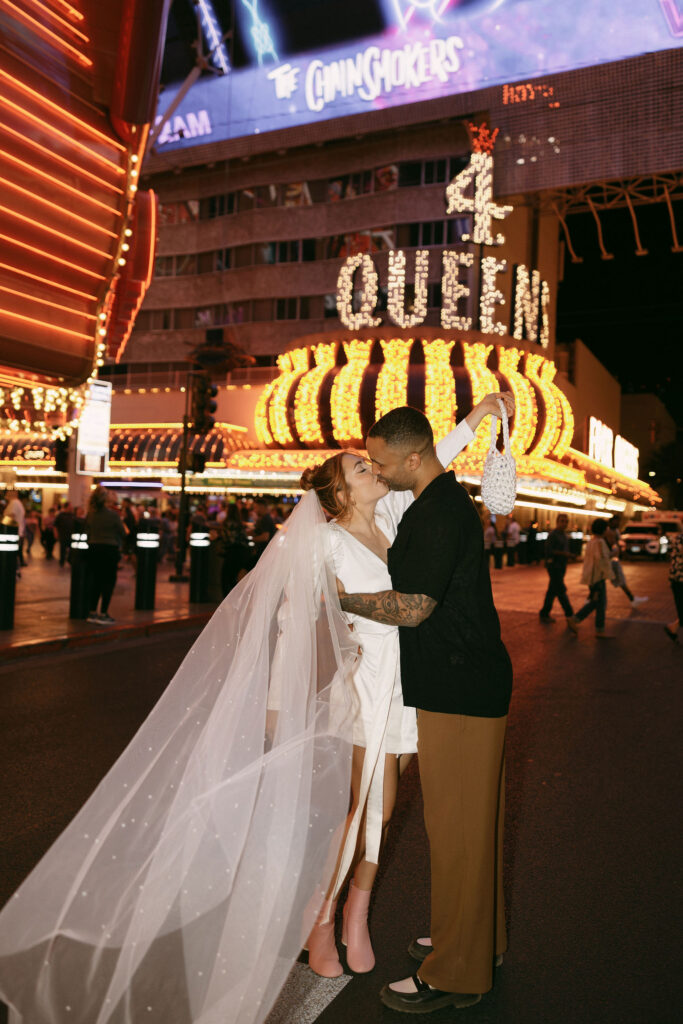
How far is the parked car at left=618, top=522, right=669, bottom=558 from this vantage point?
130ft

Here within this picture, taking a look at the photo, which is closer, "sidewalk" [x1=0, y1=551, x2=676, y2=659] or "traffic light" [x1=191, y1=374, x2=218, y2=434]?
"sidewalk" [x1=0, y1=551, x2=676, y2=659]

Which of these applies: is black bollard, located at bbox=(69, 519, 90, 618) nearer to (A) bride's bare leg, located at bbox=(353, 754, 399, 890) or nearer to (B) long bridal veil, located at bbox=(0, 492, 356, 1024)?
(B) long bridal veil, located at bbox=(0, 492, 356, 1024)

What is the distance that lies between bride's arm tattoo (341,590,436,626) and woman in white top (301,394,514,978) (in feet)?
0.79

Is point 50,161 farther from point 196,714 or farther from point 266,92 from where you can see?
point 266,92

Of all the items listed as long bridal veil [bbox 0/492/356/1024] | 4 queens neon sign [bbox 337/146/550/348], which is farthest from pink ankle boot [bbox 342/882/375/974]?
4 queens neon sign [bbox 337/146/550/348]

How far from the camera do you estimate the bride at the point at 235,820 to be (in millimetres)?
2693

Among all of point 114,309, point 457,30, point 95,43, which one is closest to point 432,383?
point 457,30

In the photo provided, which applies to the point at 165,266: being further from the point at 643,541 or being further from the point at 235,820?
the point at 235,820

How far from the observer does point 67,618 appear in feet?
40.4

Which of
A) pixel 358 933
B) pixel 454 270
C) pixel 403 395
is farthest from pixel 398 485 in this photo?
pixel 454 270

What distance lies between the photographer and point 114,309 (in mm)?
15438

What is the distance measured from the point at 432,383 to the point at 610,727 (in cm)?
2521

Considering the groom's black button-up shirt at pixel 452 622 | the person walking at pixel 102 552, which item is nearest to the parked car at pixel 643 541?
the person walking at pixel 102 552

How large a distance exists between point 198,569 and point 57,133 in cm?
722
